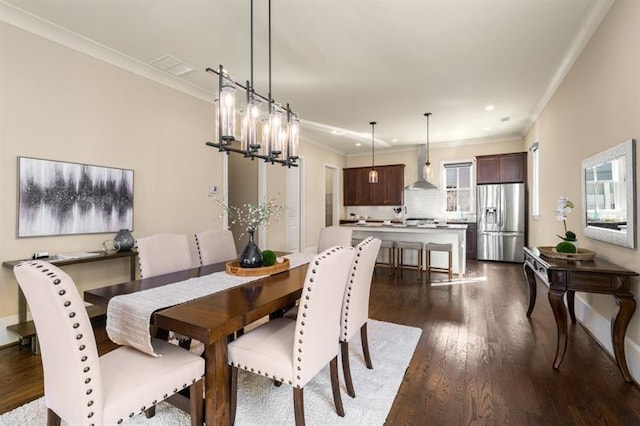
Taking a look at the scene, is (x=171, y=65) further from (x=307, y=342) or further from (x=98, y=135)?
(x=307, y=342)

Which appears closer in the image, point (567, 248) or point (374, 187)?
point (567, 248)

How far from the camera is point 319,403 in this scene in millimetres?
1866

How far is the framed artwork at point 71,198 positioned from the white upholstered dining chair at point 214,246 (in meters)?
1.19

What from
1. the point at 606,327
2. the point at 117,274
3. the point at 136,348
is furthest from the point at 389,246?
the point at 136,348

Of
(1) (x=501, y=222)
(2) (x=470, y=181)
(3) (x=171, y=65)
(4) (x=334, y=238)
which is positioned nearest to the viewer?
(4) (x=334, y=238)

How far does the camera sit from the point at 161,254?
2395 millimetres

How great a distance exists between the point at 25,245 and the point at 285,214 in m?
4.06

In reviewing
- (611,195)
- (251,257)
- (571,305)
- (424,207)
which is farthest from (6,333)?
(424,207)

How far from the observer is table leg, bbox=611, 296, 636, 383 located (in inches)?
81.4

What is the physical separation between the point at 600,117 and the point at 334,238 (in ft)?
8.85

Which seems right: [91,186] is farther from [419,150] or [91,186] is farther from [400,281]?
[419,150]

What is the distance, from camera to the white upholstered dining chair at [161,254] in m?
→ 2.25

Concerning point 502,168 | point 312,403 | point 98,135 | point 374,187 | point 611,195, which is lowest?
point 312,403

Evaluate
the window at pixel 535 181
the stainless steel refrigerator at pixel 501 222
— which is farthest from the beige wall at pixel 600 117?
the stainless steel refrigerator at pixel 501 222
